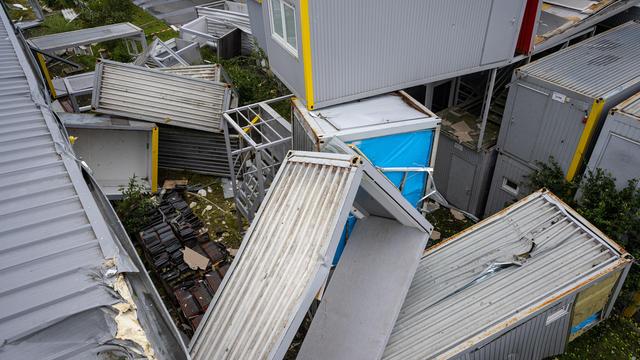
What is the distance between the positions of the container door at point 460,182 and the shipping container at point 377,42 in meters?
1.82

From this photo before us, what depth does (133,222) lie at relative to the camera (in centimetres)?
695

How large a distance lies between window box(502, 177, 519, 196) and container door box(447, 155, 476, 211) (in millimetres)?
530

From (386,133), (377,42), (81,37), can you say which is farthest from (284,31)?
(81,37)

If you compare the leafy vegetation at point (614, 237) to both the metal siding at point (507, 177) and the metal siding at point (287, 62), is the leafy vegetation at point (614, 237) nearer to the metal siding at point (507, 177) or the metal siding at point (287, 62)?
the metal siding at point (507, 177)

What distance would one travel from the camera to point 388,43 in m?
5.38

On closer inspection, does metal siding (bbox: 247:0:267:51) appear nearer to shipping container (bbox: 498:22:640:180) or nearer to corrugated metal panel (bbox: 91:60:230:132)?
corrugated metal panel (bbox: 91:60:230:132)

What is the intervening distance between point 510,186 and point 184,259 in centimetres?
542

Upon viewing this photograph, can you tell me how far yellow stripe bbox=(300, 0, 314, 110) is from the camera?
4.69 meters

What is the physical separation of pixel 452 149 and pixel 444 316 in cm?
379

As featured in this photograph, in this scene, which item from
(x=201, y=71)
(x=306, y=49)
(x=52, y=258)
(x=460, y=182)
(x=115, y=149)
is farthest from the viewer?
(x=201, y=71)

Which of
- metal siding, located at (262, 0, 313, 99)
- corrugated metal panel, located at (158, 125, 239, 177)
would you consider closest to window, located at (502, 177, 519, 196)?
metal siding, located at (262, 0, 313, 99)

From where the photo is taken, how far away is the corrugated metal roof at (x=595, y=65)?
5.82 meters

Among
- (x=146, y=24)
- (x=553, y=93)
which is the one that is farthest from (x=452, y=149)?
(x=146, y=24)

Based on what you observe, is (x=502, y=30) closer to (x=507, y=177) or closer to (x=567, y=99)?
(x=567, y=99)
